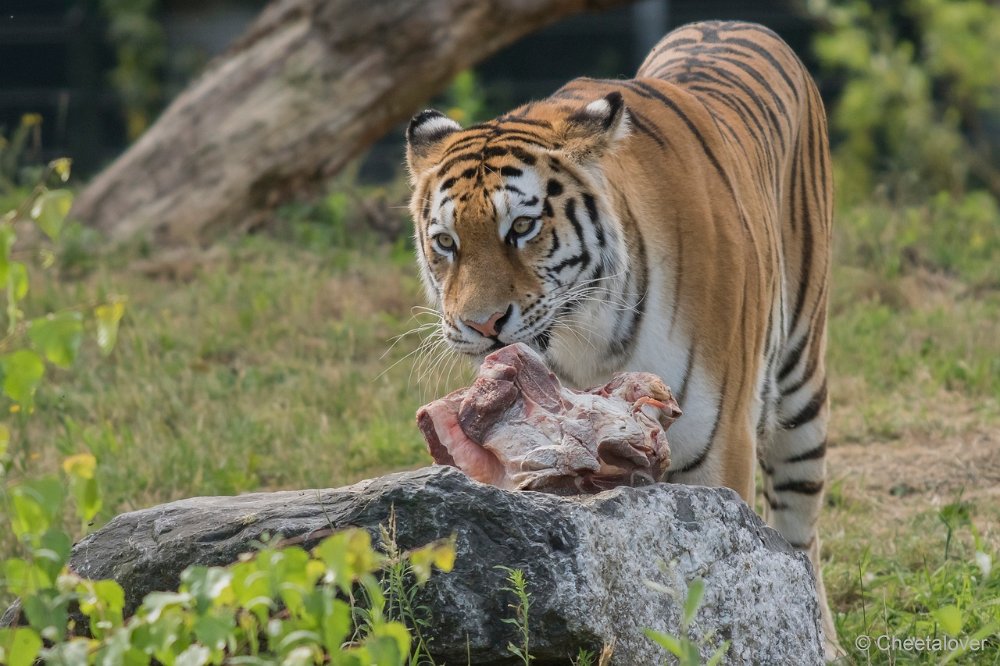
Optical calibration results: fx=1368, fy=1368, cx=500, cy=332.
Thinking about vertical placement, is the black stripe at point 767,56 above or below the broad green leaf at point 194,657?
above

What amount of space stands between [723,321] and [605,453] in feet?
2.47

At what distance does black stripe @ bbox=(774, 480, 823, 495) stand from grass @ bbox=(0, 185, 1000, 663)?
22cm

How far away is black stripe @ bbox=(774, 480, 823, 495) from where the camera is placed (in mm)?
4227

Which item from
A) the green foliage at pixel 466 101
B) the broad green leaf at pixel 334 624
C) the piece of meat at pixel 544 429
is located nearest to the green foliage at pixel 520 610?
the piece of meat at pixel 544 429

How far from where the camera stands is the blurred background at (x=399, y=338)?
3.93m

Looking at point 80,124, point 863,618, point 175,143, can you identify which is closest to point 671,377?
point 863,618

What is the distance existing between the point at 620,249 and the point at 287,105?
4.35 m

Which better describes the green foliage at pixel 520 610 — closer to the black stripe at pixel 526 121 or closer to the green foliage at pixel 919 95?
the black stripe at pixel 526 121

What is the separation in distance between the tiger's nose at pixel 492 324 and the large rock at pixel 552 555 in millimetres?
619

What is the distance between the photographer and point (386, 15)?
23.4 feet

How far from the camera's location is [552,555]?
2.42 m

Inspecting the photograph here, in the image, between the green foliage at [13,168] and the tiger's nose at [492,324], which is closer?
the tiger's nose at [492,324]

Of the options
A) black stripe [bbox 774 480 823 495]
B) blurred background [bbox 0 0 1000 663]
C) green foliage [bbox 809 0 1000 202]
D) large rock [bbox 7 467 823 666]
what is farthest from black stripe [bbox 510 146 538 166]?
green foliage [bbox 809 0 1000 202]

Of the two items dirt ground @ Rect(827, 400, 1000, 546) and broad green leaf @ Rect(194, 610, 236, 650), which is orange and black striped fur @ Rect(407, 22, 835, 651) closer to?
dirt ground @ Rect(827, 400, 1000, 546)
